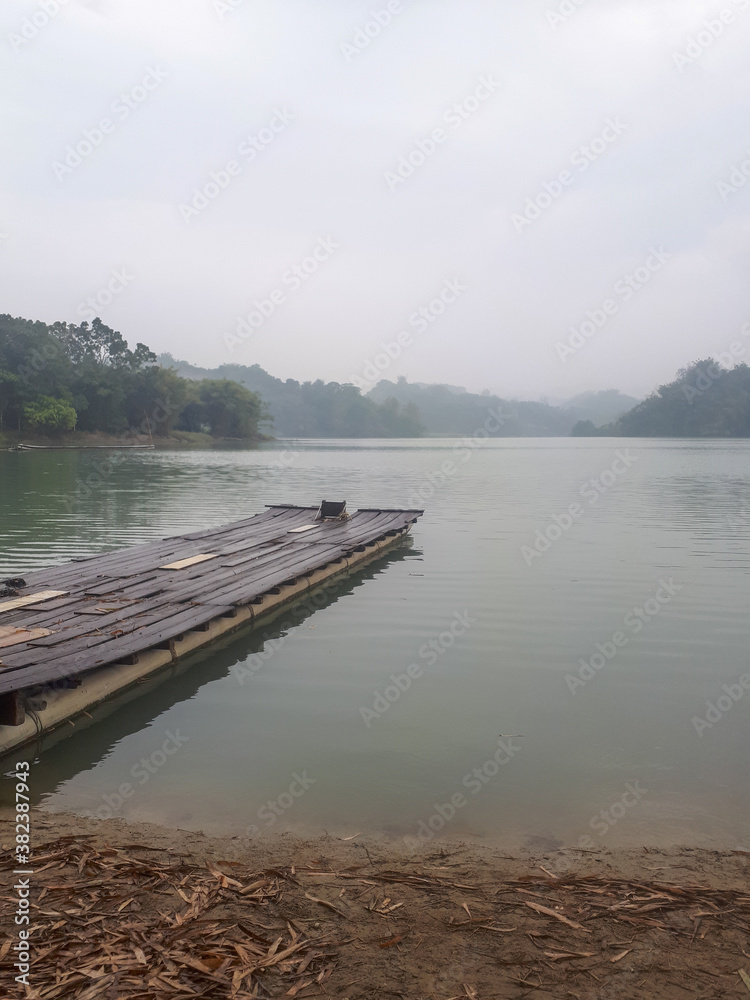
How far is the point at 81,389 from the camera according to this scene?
228ft

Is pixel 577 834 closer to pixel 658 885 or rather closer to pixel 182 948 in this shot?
pixel 658 885

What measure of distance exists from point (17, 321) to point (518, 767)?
248 feet

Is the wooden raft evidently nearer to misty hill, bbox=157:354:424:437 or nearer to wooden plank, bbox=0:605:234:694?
wooden plank, bbox=0:605:234:694

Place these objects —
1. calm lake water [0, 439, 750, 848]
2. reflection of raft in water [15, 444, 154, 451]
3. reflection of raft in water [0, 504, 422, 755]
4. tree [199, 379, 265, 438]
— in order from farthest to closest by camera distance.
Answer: tree [199, 379, 265, 438] → reflection of raft in water [15, 444, 154, 451] → reflection of raft in water [0, 504, 422, 755] → calm lake water [0, 439, 750, 848]

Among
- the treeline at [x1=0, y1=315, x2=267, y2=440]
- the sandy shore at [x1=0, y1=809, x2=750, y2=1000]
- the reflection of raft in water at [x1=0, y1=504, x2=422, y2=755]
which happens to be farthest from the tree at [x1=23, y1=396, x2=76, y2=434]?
the sandy shore at [x1=0, y1=809, x2=750, y2=1000]

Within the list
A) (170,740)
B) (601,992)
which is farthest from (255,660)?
(601,992)

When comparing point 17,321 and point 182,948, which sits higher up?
point 17,321

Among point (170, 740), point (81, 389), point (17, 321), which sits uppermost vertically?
point (17, 321)

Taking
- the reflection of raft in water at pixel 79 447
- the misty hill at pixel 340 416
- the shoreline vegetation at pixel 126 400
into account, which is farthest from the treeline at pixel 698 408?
the reflection of raft in water at pixel 79 447

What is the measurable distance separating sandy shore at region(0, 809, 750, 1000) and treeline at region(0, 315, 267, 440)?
6305 centimetres

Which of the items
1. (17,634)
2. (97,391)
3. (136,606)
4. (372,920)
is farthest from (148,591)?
(97,391)

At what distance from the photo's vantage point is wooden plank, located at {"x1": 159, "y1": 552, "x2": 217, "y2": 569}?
33.8 feet

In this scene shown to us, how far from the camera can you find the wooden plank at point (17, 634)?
625 cm

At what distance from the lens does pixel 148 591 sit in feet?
28.5
